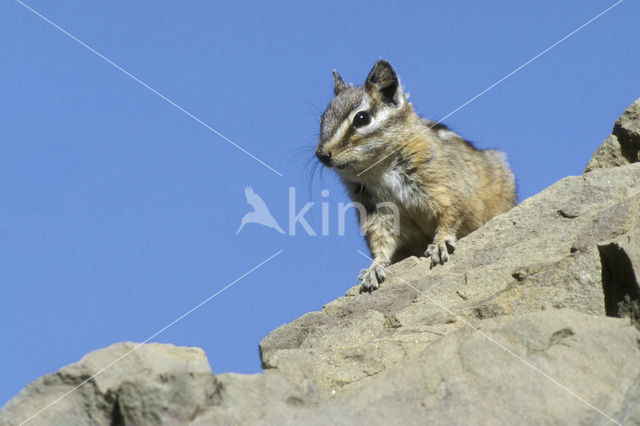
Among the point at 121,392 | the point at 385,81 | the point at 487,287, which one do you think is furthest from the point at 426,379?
the point at 385,81

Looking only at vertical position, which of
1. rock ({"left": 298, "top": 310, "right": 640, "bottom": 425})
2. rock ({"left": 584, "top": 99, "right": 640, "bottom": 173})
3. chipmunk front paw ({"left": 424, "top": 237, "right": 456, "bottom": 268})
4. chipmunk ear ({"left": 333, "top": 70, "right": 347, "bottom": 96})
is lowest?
rock ({"left": 298, "top": 310, "right": 640, "bottom": 425})

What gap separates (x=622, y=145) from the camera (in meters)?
10.6

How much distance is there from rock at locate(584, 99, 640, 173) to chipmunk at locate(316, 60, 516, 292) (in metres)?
1.79

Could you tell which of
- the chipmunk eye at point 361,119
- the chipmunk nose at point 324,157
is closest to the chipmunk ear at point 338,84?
the chipmunk eye at point 361,119

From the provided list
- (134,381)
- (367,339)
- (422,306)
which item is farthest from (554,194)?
(134,381)

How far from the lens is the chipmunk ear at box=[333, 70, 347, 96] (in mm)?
13117

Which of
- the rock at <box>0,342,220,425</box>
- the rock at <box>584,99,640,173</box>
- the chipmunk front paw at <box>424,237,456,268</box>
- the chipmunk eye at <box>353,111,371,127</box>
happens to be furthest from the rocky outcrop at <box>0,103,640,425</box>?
the chipmunk eye at <box>353,111,371,127</box>

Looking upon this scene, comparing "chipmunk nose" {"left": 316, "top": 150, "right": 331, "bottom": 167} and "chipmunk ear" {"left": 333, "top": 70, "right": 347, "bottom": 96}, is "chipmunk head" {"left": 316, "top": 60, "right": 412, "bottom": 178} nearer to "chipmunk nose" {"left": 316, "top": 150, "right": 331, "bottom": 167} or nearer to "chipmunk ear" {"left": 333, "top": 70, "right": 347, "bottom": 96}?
"chipmunk nose" {"left": 316, "top": 150, "right": 331, "bottom": 167}

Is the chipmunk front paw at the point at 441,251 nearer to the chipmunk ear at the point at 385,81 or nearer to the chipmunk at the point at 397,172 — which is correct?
the chipmunk at the point at 397,172

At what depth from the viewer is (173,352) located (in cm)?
589

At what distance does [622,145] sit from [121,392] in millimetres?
7544

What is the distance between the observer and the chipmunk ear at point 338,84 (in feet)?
43.0

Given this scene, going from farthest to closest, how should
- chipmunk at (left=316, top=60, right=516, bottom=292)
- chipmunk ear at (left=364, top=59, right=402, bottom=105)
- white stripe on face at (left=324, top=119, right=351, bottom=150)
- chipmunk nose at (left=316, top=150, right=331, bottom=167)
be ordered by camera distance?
chipmunk ear at (left=364, top=59, right=402, bottom=105)
chipmunk at (left=316, top=60, right=516, bottom=292)
white stripe on face at (left=324, top=119, right=351, bottom=150)
chipmunk nose at (left=316, top=150, right=331, bottom=167)

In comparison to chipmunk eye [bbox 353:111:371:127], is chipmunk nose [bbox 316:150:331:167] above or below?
below
